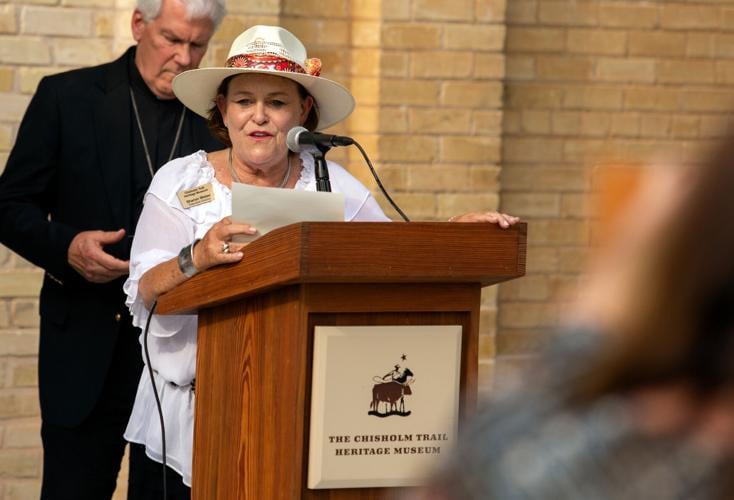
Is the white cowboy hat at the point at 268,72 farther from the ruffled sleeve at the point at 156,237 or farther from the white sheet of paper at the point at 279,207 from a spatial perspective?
the white sheet of paper at the point at 279,207

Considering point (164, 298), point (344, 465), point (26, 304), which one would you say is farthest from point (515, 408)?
point (26, 304)

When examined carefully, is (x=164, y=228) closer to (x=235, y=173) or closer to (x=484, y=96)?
(x=235, y=173)

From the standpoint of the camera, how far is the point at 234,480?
10.2ft

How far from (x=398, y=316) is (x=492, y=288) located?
3.33 meters

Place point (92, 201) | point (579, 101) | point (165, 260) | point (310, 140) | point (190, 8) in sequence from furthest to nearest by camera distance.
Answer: point (579, 101) → point (190, 8) → point (92, 201) → point (165, 260) → point (310, 140)

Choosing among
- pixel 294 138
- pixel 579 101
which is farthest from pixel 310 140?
pixel 579 101

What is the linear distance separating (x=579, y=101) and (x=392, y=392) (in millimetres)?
3973

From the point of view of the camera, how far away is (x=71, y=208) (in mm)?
4238

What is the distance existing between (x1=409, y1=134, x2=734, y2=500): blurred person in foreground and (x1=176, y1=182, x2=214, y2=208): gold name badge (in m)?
2.70

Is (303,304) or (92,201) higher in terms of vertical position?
(92,201)

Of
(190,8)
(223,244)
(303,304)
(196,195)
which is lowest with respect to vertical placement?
(303,304)

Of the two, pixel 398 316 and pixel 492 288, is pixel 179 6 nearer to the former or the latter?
pixel 398 316

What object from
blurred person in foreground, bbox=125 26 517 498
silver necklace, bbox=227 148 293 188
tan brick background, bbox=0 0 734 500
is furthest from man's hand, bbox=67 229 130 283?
tan brick background, bbox=0 0 734 500

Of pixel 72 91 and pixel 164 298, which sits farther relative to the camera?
pixel 72 91
